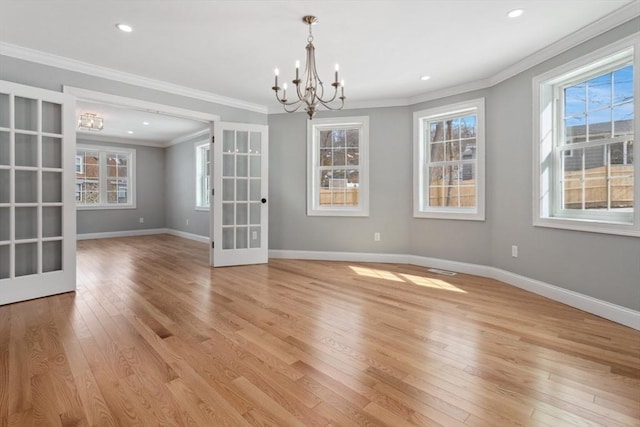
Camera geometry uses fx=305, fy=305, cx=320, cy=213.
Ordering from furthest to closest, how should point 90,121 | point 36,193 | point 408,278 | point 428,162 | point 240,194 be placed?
point 90,121
point 240,194
point 428,162
point 408,278
point 36,193

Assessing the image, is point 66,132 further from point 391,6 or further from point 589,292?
point 589,292

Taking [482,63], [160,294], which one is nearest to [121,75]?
[160,294]

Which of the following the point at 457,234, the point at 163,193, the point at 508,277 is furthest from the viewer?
the point at 163,193

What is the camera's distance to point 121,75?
367 centimetres

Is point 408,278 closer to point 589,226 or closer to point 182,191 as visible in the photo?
point 589,226

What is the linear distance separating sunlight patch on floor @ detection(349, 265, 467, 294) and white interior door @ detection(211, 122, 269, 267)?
5.29 ft

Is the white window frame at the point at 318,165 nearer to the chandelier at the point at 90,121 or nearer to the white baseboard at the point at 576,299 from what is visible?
the white baseboard at the point at 576,299

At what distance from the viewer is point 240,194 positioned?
4758mm

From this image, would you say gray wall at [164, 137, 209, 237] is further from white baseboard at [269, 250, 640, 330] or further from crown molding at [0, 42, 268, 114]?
white baseboard at [269, 250, 640, 330]

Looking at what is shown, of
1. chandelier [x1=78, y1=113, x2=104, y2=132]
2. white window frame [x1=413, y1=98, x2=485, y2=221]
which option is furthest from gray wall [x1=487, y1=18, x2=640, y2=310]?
chandelier [x1=78, y1=113, x2=104, y2=132]

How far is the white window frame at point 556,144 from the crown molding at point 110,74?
3.97 meters

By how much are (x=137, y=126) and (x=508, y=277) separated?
7256 mm

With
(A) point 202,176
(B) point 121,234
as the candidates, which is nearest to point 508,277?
(A) point 202,176

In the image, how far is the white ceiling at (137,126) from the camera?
17.6 ft
